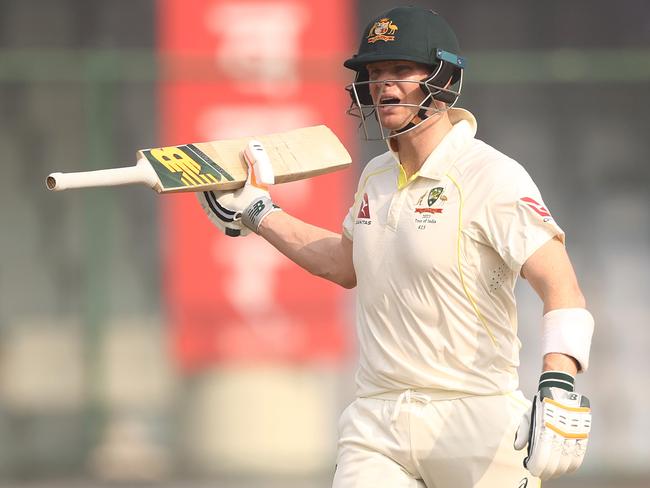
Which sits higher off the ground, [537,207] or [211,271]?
[537,207]

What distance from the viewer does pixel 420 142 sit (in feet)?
13.6

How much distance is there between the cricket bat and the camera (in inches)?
169

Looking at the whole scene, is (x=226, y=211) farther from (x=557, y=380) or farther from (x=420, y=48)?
(x=557, y=380)

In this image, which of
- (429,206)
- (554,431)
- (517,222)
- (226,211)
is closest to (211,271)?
(226,211)

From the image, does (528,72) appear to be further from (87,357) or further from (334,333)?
(87,357)

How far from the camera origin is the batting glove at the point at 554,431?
3.49 m

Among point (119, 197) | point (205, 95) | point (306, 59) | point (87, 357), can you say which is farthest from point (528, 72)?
point (87, 357)

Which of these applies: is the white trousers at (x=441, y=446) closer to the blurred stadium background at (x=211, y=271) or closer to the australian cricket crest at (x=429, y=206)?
the australian cricket crest at (x=429, y=206)

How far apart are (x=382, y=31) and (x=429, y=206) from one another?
19.8 inches

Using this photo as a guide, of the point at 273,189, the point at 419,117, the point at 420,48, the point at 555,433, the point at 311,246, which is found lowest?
the point at 273,189

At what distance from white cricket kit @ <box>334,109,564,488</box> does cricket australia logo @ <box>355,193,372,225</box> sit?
71mm

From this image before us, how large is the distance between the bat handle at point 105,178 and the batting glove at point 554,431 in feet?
4.56

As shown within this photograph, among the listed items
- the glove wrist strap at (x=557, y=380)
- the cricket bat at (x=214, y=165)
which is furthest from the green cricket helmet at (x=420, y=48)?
the glove wrist strap at (x=557, y=380)

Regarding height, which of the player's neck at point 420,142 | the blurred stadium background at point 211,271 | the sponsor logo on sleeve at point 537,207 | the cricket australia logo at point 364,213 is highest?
the player's neck at point 420,142
